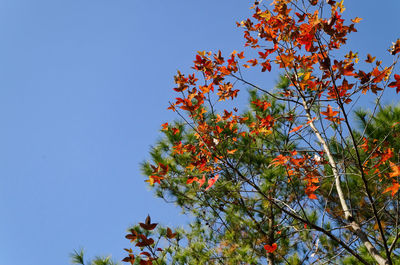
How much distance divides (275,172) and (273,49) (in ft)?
3.60

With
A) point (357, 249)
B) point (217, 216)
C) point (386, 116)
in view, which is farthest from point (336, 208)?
point (217, 216)

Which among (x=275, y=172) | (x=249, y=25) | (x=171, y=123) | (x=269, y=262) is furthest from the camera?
(x=171, y=123)

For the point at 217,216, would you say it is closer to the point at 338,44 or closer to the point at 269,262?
the point at 269,262

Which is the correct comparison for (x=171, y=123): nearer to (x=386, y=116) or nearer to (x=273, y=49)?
(x=273, y=49)

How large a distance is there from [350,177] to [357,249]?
967 mm

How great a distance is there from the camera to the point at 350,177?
315 cm

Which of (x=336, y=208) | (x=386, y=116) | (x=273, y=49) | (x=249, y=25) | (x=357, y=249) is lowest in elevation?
(x=357, y=249)

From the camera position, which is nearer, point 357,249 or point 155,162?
point 357,249

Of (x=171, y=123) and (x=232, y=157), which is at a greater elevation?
(x=171, y=123)

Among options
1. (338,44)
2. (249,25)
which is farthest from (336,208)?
(249,25)

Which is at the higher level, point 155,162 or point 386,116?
point 155,162

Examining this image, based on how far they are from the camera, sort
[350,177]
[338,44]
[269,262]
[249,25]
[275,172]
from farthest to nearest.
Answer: [350,177]
[269,262]
[275,172]
[249,25]
[338,44]

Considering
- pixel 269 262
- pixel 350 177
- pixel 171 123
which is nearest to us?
pixel 269 262

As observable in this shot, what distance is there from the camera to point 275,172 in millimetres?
2596
